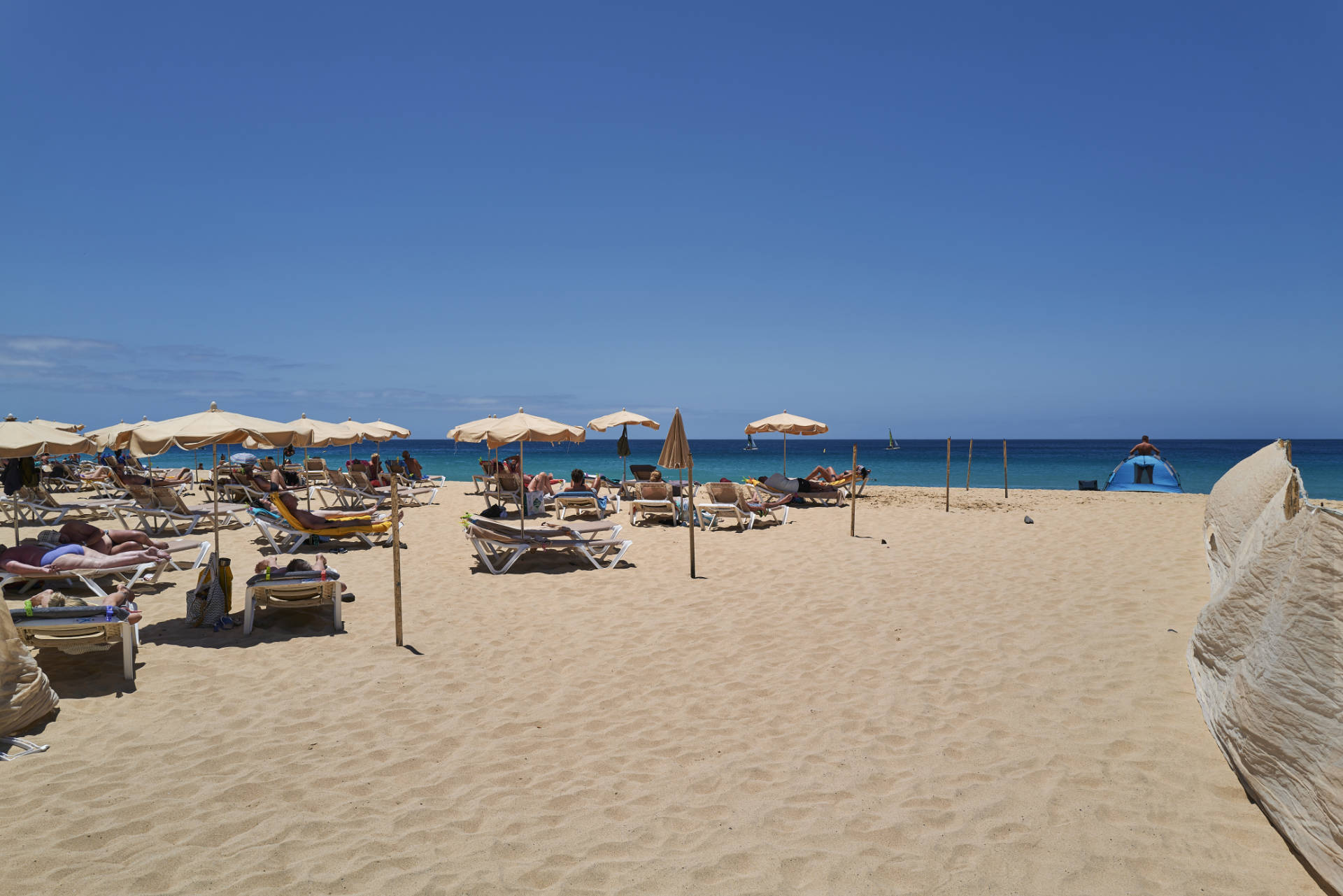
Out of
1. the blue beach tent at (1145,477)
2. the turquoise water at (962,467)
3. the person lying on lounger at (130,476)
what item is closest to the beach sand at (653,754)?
the person lying on lounger at (130,476)

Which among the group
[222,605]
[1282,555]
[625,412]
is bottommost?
[222,605]

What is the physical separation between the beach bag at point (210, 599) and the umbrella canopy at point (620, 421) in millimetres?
9897

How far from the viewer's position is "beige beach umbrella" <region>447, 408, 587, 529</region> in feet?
29.4

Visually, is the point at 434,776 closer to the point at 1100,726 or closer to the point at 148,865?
the point at 148,865

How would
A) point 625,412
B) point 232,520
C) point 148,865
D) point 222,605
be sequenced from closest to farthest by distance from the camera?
point 148,865
point 222,605
point 232,520
point 625,412

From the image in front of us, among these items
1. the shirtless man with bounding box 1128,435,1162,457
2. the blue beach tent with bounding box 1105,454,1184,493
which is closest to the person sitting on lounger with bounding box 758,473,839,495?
the blue beach tent with bounding box 1105,454,1184,493

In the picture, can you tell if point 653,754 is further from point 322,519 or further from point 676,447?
point 322,519

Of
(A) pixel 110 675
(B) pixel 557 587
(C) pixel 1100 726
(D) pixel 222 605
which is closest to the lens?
(C) pixel 1100 726

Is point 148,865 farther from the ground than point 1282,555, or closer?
closer

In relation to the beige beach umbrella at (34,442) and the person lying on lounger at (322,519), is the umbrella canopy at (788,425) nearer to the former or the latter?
the person lying on lounger at (322,519)

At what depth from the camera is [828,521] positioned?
11.8 m

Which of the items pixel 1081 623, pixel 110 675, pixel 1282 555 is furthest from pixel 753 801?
pixel 110 675

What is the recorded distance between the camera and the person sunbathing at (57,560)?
6104 mm

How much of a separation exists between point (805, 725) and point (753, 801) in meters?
0.87
